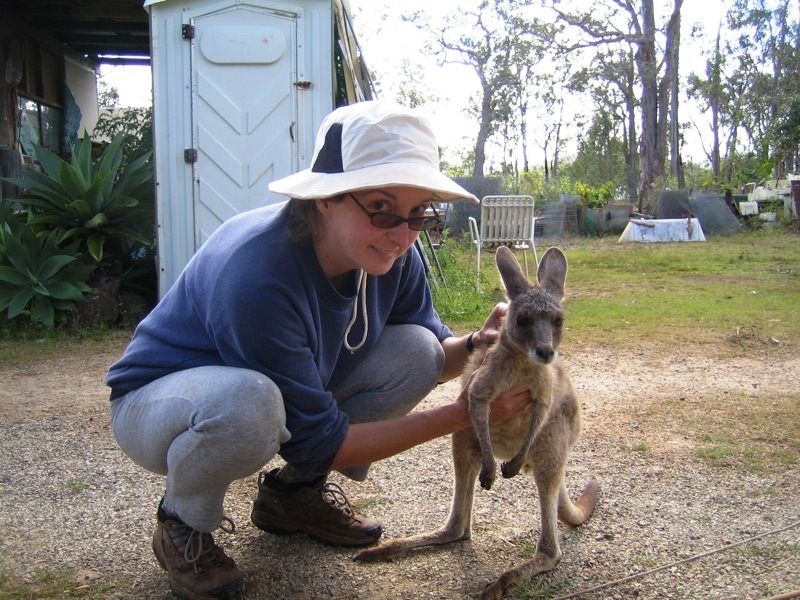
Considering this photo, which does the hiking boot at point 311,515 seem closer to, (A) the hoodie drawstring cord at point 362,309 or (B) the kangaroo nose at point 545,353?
(A) the hoodie drawstring cord at point 362,309

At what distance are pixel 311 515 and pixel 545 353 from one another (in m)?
0.88

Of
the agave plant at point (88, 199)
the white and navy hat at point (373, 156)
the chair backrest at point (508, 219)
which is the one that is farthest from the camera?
the chair backrest at point (508, 219)

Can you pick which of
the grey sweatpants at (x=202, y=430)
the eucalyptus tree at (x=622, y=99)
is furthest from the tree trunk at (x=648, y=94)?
the grey sweatpants at (x=202, y=430)

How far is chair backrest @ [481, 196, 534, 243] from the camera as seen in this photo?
326 inches

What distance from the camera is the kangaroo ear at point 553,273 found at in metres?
2.36

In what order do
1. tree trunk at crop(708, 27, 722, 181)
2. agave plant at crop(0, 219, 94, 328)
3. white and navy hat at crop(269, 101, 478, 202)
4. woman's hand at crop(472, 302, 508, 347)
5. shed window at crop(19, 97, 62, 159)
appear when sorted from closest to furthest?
white and navy hat at crop(269, 101, 478, 202) < woman's hand at crop(472, 302, 508, 347) < agave plant at crop(0, 219, 94, 328) < shed window at crop(19, 97, 62, 159) < tree trunk at crop(708, 27, 722, 181)

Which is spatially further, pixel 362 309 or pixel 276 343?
pixel 362 309

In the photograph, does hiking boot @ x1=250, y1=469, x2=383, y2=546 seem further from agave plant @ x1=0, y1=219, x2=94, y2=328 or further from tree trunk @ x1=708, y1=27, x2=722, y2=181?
tree trunk @ x1=708, y1=27, x2=722, y2=181

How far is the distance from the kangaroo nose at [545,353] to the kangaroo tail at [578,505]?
1.50ft

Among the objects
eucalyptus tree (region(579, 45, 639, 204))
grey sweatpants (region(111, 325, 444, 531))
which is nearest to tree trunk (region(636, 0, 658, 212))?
eucalyptus tree (region(579, 45, 639, 204))

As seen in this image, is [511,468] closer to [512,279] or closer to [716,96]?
[512,279]

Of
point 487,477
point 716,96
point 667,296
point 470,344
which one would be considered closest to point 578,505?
point 487,477

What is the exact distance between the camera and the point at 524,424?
2311 mm

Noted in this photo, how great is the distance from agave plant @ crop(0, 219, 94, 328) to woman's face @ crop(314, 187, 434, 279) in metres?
4.35
